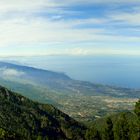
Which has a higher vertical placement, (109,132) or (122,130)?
(122,130)

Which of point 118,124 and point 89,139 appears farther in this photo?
point 89,139

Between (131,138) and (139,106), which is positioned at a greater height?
(139,106)

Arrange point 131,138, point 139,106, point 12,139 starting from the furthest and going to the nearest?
point 12,139 < point 131,138 < point 139,106

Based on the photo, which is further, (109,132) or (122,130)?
(109,132)

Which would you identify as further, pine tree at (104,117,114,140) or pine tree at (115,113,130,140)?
pine tree at (104,117,114,140)

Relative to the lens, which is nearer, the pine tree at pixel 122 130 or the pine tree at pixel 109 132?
the pine tree at pixel 122 130

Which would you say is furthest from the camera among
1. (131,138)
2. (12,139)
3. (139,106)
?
(12,139)

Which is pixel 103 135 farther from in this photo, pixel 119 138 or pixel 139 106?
pixel 139 106

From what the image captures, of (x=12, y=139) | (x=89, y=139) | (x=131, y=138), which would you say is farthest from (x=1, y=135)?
(x=131, y=138)

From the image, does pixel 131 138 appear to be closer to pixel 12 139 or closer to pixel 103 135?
pixel 103 135

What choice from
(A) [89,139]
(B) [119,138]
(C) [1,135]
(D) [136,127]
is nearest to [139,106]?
(D) [136,127]
